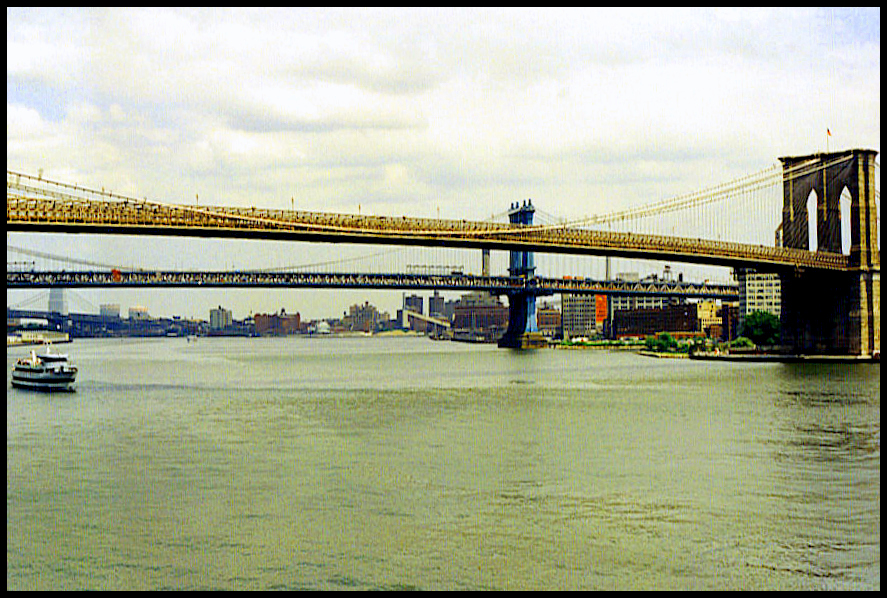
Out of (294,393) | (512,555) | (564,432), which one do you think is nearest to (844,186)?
(294,393)

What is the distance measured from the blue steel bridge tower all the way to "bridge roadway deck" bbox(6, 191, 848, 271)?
38506mm

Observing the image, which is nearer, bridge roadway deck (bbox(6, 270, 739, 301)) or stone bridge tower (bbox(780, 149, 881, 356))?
stone bridge tower (bbox(780, 149, 881, 356))

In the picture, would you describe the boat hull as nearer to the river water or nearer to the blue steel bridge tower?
the river water

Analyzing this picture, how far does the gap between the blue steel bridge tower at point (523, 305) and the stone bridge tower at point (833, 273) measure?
35.3 m

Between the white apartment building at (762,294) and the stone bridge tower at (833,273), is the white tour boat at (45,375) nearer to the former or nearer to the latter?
the stone bridge tower at (833,273)

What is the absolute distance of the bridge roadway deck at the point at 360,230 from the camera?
25.4 m

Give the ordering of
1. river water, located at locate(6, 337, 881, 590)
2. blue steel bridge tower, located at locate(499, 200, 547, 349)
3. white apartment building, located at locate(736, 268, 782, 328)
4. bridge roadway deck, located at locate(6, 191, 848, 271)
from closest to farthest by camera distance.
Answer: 1. river water, located at locate(6, 337, 881, 590)
2. bridge roadway deck, located at locate(6, 191, 848, 271)
3. blue steel bridge tower, located at locate(499, 200, 547, 349)
4. white apartment building, located at locate(736, 268, 782, 328)

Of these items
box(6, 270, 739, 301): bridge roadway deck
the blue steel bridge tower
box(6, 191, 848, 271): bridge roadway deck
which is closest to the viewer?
box(6, 191, 848, 271): bridge roadway deck

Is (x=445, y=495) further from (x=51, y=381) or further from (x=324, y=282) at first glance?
(x=324, y=282)

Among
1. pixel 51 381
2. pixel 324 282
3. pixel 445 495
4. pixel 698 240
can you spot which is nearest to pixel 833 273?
pixel 698 240

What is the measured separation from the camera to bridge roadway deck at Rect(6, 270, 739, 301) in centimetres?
5797

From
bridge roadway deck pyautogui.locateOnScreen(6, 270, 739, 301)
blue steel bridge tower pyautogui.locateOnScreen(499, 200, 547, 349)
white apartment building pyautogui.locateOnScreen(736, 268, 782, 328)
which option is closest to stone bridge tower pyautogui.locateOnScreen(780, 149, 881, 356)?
bridge roadway deck pyautogui.locateOnScreen(6, 270, 739, 301)

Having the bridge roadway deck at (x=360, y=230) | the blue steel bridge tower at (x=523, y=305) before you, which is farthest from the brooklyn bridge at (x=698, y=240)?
the blue steel bridge tower at (x=523, y=305)

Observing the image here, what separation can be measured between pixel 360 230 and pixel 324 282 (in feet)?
121
